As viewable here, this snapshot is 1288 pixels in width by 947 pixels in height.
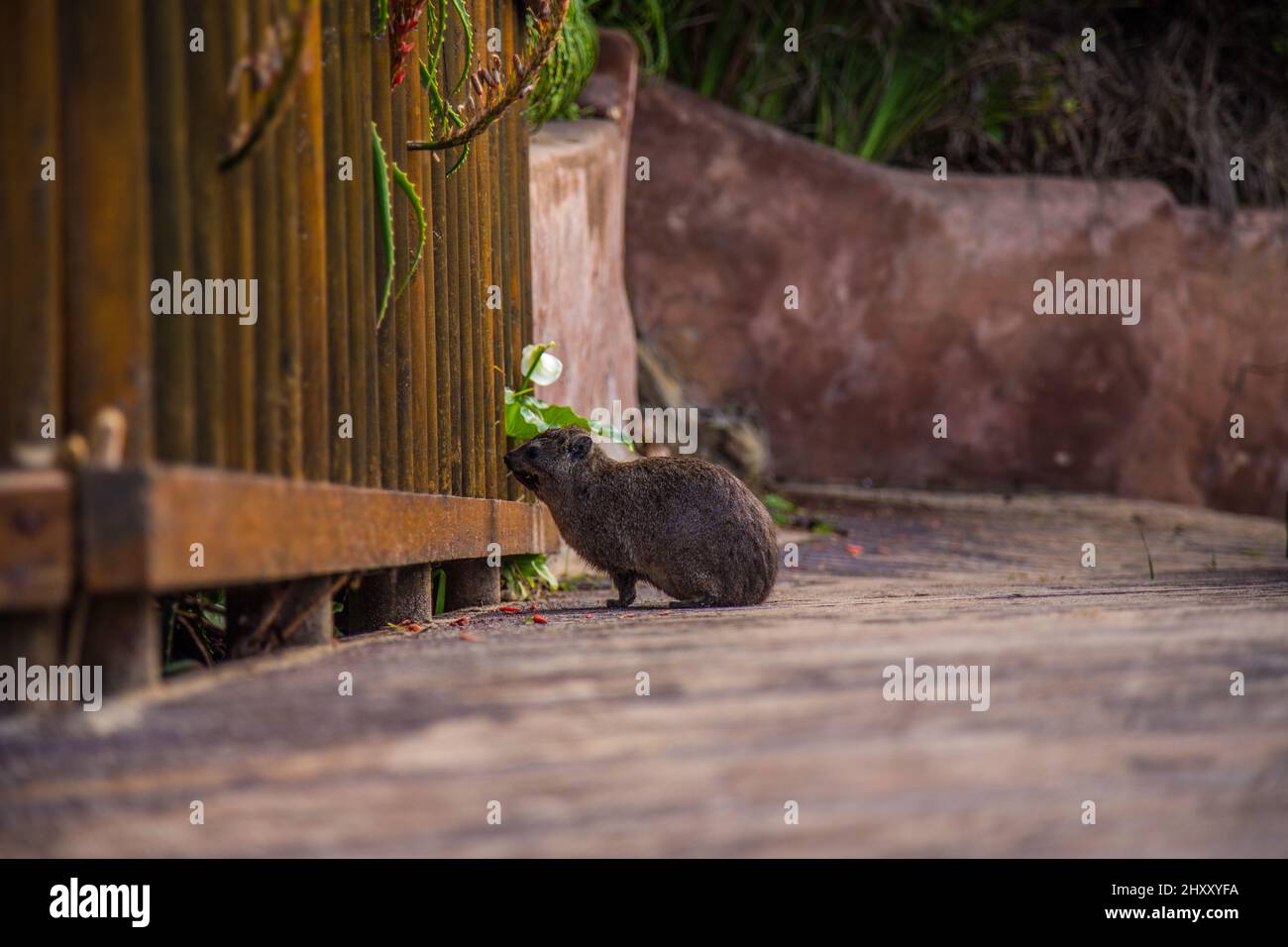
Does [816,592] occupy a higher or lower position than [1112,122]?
lower

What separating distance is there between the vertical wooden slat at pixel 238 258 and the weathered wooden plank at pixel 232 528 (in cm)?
8

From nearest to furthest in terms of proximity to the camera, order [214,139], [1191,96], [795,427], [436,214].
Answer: [214,139] < [436,214] < [795,427] < [1191,96]

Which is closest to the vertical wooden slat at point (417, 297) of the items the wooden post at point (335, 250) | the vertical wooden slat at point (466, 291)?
the vertical wooden slat at point (466, 291)

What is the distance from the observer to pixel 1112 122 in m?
12.8

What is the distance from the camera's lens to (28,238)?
7.26 ft

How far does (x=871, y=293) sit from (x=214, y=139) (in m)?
9.11

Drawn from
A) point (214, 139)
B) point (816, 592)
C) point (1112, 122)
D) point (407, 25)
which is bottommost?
point (816, 592)

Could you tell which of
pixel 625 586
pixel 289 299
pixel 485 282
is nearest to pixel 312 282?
pixel 289 299

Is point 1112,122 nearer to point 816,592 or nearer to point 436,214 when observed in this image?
point 816,592

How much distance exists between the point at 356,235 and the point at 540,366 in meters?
2.23

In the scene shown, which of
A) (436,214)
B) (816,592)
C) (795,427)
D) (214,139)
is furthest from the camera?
(795,427)

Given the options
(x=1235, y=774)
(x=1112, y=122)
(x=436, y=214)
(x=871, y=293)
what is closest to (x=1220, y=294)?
(x=1112, y=122)

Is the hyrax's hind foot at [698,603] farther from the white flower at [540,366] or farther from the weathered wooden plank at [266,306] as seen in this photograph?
the weathered wooden plank at [266,306]

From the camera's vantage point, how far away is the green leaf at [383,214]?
3588 mm
